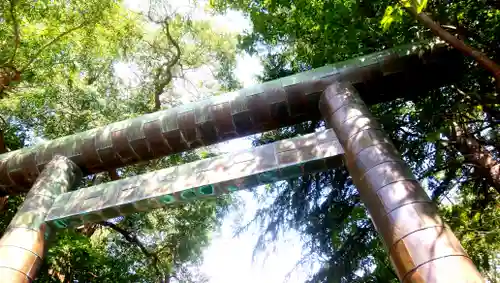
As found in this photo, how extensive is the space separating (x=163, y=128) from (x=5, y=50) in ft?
18.0

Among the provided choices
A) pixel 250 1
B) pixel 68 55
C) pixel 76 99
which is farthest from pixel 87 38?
pixel 250 1

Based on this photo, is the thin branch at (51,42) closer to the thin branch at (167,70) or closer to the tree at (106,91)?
the tree at (106,91)

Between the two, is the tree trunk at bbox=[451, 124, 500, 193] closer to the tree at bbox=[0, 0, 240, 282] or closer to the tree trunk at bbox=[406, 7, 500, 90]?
the tree trunk at bbox=[406, 7, 500, 90]

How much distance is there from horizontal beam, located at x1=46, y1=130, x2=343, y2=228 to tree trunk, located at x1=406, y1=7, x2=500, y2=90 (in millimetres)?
1688

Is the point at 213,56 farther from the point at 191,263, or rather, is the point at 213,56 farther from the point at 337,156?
the point at 337,156

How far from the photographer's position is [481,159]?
210 inches

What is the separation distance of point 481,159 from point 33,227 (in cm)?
622

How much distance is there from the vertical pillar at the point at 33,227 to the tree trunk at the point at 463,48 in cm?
518

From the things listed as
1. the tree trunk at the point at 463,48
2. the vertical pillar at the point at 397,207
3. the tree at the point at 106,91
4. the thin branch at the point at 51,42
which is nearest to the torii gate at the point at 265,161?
the vertical pillar at the point at 397,207

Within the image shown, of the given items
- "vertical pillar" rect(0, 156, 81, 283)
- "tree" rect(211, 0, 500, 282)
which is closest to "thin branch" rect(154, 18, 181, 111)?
"tree" rect(211, 0, 500, 282)

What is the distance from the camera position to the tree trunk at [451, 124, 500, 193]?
16.8ft

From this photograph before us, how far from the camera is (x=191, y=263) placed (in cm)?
1140

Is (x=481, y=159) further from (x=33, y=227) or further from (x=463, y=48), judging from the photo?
(x=33, y=227)

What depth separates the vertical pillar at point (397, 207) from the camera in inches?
123
